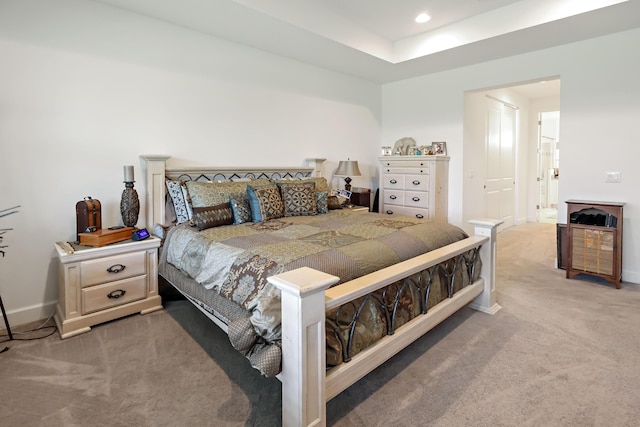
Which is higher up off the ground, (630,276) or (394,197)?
(394,197)

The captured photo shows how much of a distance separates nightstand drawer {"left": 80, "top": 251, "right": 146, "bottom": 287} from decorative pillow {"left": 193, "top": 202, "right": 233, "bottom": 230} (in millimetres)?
525

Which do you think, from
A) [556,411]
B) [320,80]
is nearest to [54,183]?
[320,80]

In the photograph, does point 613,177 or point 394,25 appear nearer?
point 613,177

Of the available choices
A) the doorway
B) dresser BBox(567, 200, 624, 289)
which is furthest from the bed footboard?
the doorway

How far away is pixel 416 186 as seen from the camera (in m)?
4.96

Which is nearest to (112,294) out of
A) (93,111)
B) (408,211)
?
(93,111)

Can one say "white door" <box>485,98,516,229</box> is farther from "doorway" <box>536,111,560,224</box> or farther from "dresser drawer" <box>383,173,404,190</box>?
"doorway" <box>536,111,560,224</box>

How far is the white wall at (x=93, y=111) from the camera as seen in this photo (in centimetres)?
262

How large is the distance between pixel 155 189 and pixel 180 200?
248mm

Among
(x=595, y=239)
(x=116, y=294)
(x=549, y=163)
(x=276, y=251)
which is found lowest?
(x=116, y=294)

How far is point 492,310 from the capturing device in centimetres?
287

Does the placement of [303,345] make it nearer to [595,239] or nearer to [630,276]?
[595,239]

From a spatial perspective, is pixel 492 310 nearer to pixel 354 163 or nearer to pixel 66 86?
pixel 354 163

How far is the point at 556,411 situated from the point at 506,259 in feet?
10.2
